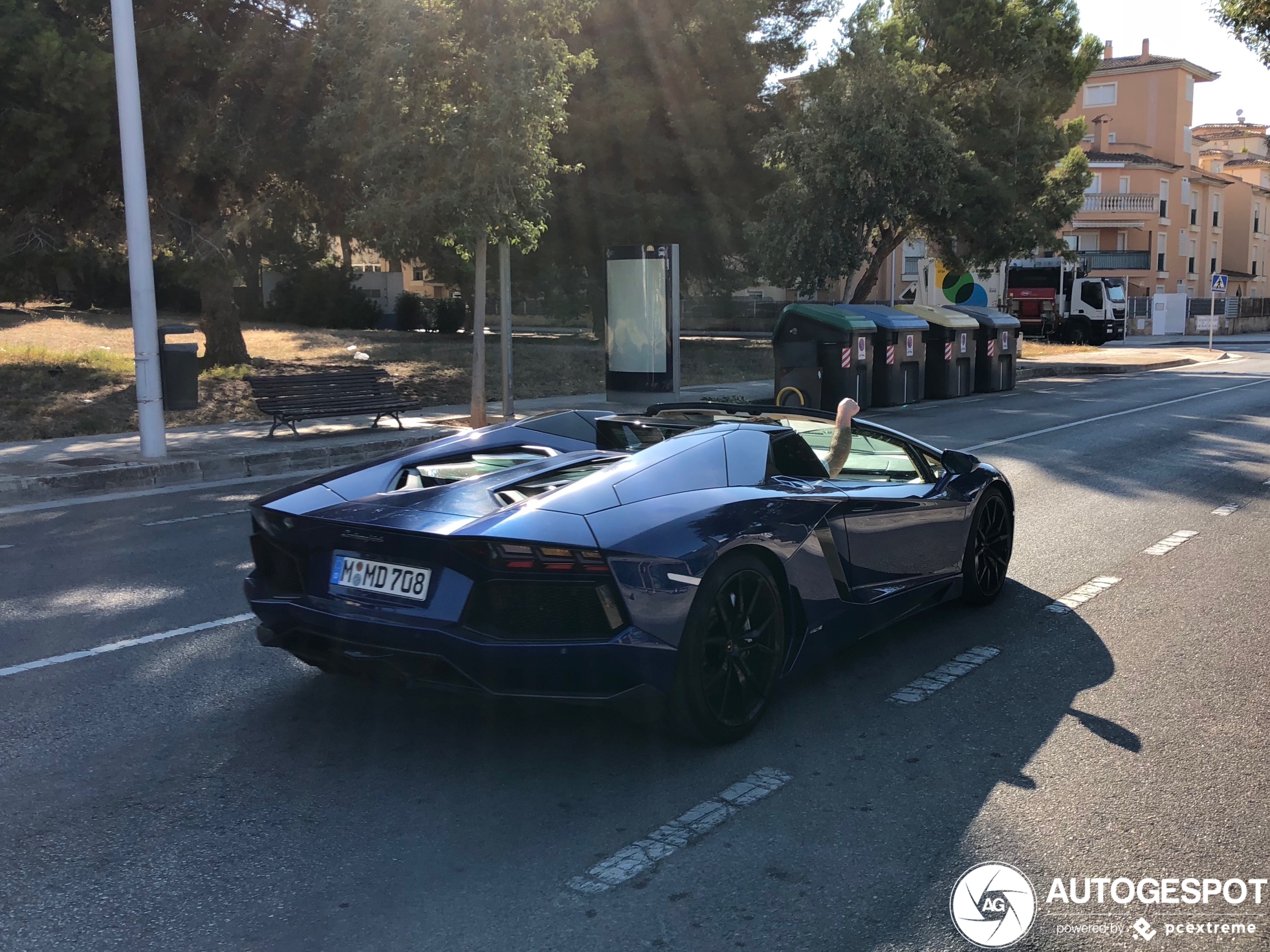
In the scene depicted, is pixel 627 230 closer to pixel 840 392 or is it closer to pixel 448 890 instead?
pixel 840 392

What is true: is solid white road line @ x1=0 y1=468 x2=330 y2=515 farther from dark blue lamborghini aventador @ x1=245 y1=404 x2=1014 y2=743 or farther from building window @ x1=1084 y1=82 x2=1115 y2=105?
building window @ x1=1084 y1=82 x2=1115 y2=105

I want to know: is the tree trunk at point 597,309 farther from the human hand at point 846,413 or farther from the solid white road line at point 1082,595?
the human hand at point 846,413

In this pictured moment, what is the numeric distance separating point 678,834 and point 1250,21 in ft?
50.5

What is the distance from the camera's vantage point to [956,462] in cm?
655

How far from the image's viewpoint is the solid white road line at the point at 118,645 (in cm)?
552

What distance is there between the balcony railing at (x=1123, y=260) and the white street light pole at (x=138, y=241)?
180ft

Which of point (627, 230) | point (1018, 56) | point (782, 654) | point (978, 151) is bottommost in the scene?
point (782, 654)

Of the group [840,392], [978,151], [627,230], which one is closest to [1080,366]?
[978,151]

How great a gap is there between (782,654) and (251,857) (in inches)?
85.9

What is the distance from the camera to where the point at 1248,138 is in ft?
289

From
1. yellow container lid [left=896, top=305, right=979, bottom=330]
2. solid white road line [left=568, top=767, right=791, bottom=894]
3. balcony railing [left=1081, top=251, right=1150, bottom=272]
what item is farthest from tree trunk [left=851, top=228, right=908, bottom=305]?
balcony railing [left=1081, top=251, right=1150, bottom=272]

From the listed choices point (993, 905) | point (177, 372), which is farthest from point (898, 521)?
point (177, 372)

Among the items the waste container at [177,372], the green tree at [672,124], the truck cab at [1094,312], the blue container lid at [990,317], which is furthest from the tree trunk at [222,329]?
the truck cab at [1094,312]

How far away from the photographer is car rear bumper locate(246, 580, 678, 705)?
158 inches
